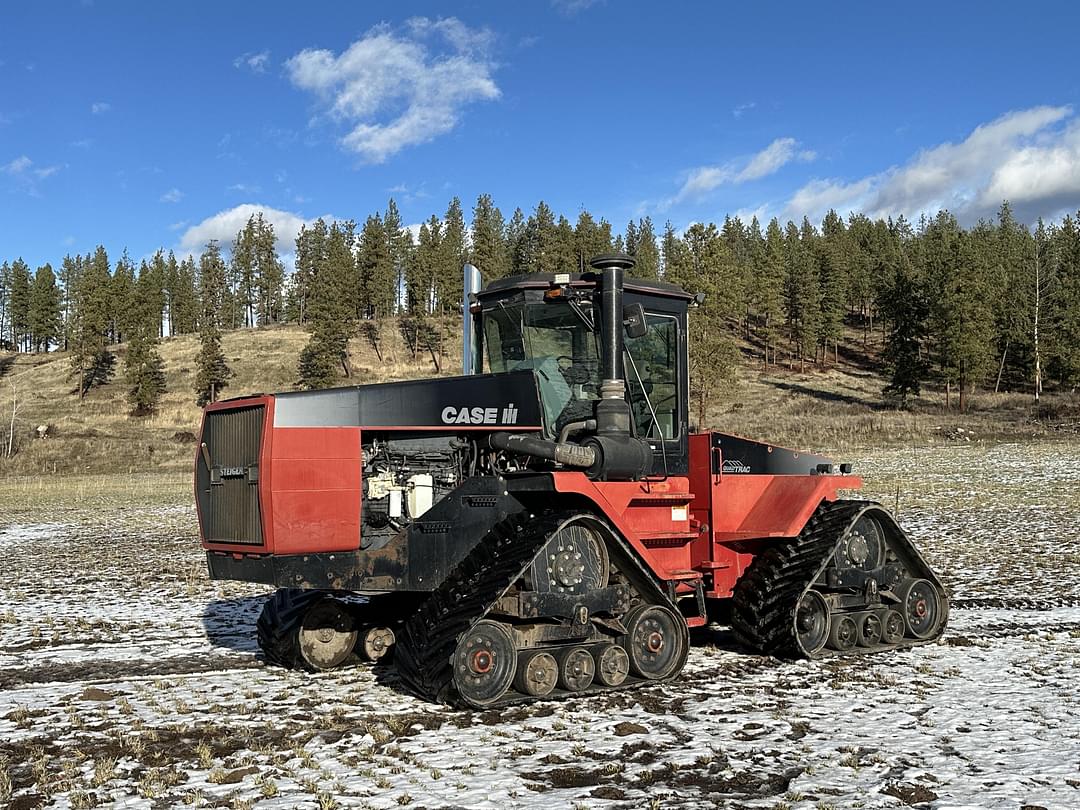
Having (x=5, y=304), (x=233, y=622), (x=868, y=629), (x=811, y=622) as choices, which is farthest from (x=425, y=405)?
(x=5, y=304)

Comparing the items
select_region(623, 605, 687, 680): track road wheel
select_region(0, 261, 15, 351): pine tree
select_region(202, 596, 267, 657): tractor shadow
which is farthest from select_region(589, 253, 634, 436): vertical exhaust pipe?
select_region(0, 261, 15, 351): pine tree

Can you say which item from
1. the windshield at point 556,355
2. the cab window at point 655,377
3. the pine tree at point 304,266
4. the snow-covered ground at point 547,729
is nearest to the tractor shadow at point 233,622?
the snow-covered ground at point 547,729

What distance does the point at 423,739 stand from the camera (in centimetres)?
660

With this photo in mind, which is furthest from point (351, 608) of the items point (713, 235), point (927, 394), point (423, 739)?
point (927, 394)

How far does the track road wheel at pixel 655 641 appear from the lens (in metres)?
8.16

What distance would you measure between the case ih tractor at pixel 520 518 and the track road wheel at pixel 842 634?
1 centimetres

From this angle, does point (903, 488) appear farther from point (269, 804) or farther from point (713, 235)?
point (269, 804)

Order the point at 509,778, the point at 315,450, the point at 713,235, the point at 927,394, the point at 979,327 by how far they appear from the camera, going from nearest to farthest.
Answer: the point at 509,778 → the point at 315,450 → the point at 713,235 → the point at 979,327 → the point at 927,394

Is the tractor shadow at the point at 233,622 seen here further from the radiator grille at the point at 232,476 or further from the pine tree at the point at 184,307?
the pine tree at the point at 184,307

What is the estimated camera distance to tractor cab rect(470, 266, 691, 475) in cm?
838

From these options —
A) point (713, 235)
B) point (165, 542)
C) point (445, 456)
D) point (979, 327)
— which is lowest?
point (165, 542)

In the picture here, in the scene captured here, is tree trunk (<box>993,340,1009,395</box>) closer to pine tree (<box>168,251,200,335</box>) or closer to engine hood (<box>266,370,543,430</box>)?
engine hood (<box>266,370,543,430</box>)

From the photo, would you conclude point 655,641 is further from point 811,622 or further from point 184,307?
point 184,307

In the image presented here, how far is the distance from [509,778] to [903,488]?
25584 mm
